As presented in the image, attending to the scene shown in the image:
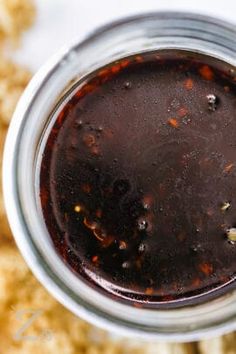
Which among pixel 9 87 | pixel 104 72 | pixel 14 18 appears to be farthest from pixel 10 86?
pixel 104 72

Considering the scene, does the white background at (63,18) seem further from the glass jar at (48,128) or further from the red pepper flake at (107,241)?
the red pepper flake at (107,241)

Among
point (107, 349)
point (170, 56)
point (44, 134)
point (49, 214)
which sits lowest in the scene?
point (107, 349)

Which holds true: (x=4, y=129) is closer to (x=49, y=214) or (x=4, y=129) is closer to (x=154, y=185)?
(x=49, y=214)

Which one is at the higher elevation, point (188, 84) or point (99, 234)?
point (188, 84)

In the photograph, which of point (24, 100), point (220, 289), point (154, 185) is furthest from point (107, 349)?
point (24, 100)

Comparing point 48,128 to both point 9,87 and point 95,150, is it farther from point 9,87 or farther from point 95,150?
point 9,87

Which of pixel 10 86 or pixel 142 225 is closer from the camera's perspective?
pixel 142 225

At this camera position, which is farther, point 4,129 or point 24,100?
point 4,129
